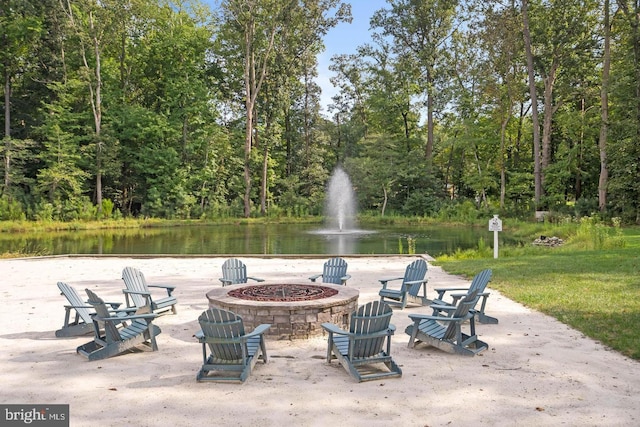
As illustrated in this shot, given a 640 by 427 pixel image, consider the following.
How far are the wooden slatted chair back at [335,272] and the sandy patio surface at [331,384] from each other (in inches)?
71.8

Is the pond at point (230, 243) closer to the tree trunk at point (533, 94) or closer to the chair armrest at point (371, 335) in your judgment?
the tree trunk at point (533, 94)

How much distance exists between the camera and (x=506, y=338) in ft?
19.4

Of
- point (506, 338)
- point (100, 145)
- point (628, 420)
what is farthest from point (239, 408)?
point (100, 145)

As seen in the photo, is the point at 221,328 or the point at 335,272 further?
the point at 335,272

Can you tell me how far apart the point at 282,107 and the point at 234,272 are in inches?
1173

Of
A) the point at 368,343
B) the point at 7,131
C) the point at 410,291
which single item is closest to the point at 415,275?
the point at 410,291

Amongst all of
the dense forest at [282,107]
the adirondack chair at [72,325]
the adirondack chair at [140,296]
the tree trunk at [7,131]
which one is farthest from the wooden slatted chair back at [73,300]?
the tree trunk at [7,131]

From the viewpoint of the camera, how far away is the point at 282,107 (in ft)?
121

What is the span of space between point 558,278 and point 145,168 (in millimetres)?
29930

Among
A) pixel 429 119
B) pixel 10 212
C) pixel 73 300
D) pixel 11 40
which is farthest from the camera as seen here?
pixel 429 119

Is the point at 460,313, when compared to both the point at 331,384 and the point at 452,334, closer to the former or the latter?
the point at 452,334

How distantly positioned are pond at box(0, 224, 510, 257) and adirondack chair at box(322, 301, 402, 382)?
427 inches

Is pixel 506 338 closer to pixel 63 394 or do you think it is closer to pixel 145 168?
pixel 63 394

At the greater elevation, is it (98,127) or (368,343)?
(98,127)
